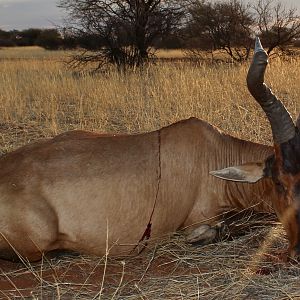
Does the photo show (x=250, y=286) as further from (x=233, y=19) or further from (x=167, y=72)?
(x=233, y=19)

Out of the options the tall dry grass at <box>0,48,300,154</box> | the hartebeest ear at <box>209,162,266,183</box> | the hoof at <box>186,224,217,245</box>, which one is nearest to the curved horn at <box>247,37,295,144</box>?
the hartebeest ear at <box>209,162,266,183</box>

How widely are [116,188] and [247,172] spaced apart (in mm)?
1103

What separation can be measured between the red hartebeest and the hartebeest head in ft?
0.04

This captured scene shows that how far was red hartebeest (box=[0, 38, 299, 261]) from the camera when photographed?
5020mm

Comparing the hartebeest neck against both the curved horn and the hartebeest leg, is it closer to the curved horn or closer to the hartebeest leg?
the curved horn

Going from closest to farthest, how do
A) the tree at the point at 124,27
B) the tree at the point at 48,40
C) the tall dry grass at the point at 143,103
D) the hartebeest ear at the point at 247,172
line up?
1. the hartebeest ear at the point at 247,172
2. the tall dry grass at the point at 143,103
3. the tree at the point at 124,27
4. the tree at the point at 48,40

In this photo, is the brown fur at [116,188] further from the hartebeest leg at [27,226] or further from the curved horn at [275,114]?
the curved horn at [275,114]

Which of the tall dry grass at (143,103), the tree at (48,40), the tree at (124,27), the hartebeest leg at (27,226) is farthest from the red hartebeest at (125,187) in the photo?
the tree at (48,40)

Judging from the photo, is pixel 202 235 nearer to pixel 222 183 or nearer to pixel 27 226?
pixel 222 183

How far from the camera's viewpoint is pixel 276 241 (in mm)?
5496

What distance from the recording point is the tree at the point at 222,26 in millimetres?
24953

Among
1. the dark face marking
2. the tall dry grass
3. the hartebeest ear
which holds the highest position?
the dark face marking

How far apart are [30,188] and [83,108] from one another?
714cm

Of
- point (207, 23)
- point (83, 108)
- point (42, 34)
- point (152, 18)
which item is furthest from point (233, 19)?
point (42, 34)
